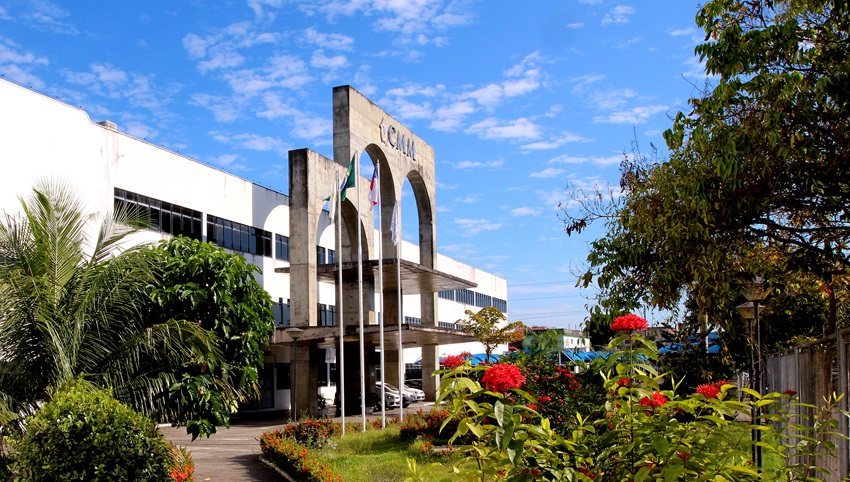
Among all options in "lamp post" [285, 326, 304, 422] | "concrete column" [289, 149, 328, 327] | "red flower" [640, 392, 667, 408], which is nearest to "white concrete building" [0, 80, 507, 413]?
"concrete column" [289, 149, 328, 327]

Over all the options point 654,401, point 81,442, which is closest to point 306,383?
point 81,442

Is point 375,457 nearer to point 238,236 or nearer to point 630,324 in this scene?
point 630,324

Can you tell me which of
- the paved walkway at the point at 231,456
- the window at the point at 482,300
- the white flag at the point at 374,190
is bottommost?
the paved walkway at the point at 231,456

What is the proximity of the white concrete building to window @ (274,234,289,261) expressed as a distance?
50 mm

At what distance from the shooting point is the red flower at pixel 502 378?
493 cm

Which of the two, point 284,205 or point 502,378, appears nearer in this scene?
point 502,378

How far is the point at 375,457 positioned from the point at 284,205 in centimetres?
2552

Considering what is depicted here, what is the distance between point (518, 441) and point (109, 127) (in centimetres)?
2843

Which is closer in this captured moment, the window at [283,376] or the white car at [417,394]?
the window at [283,376]

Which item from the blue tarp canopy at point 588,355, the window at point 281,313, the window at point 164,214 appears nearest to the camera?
the blue tarp canopy at point 588,355

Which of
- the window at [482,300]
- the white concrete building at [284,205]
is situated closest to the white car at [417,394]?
the white concrete building at [284,205]

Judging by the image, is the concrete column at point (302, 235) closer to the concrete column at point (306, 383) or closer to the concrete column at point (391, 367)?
the concrete column at point (306, 383)

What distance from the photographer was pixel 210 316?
1403 centimetres

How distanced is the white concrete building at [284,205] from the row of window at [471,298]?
56.8ft
